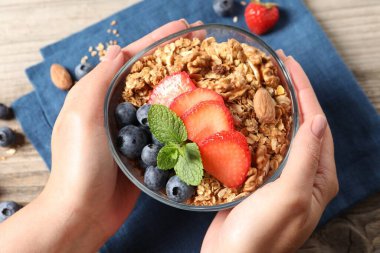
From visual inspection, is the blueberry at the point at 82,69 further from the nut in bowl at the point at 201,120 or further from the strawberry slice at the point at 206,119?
the strawberry slice at the point at 206,119

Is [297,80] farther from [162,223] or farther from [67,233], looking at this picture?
[67,233]

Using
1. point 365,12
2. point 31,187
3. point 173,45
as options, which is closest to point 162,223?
point 31,187

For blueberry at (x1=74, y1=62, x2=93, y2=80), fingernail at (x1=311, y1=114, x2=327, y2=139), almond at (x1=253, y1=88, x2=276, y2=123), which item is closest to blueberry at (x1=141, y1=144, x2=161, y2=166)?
almond at (x1=253, y1=88, x2=276, y2=123)

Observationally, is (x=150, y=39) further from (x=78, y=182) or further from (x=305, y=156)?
(x=305, y=156)

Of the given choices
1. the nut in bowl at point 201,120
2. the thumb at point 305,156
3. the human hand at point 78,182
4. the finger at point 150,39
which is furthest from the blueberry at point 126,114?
the thumb at point 305,156

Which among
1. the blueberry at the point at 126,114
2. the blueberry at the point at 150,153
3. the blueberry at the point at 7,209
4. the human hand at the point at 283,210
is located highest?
the blueberry at the point at 126,114

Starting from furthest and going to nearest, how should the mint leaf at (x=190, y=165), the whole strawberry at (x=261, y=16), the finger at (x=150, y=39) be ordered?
1. the whole strawberry at (x=261, y=16)
2. the finger at (x=150, y=39)
3. the mint leaf at (x=190, y=165)
